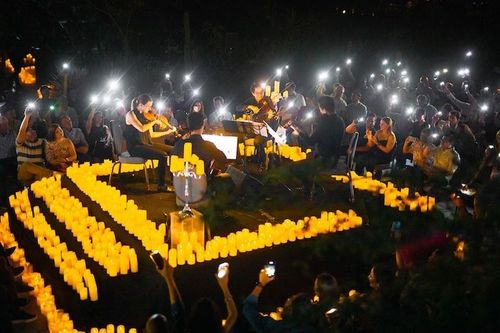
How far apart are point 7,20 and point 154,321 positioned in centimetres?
1631

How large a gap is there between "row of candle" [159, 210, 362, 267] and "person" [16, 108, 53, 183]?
4.49 metres

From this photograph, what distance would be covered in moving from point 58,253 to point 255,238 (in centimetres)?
217

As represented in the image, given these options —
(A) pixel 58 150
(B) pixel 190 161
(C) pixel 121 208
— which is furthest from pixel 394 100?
(C) pixel 121 208

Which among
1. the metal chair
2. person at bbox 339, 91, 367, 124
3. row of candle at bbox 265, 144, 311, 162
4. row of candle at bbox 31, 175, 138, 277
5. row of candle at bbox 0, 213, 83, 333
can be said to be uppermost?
person at bbox 339, 91, 367, 124

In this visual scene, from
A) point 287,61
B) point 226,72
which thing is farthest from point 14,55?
point 287,61

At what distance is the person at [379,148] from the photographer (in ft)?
32.5

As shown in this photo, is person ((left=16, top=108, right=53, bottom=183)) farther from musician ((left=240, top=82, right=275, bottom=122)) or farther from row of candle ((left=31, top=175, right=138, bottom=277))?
musician ((left=240, top=82, right=275, bottom=122))

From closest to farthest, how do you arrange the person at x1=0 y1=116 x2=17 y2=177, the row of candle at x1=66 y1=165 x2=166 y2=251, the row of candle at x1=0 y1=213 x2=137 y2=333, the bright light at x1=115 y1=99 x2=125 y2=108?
the row of candle at x1=0 y1=213 x2=137 y2=333, the row of candle at x1=66 y1=165 x2=166 y2=251, the person at x1=0 y1=116 x2=17 y2=177, the bright light at x1=115 y1=99 x2=125 y2=108

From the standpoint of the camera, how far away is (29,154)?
959cm

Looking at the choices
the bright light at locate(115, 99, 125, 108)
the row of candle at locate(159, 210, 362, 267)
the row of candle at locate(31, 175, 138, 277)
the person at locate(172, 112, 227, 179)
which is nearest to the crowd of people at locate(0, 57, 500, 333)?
the person at locate(172, 112, 227, 179)

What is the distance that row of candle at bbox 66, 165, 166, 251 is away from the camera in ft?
21.0

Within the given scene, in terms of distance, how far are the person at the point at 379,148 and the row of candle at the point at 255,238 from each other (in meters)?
3.25

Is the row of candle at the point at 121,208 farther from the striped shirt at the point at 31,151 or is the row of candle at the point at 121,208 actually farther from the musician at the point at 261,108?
the musician at the point at 261,108

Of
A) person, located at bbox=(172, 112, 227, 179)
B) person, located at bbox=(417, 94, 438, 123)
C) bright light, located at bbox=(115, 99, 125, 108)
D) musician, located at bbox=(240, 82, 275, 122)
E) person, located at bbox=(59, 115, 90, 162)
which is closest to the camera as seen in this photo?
person, located at bbox=(172, 112, 227, 179)
